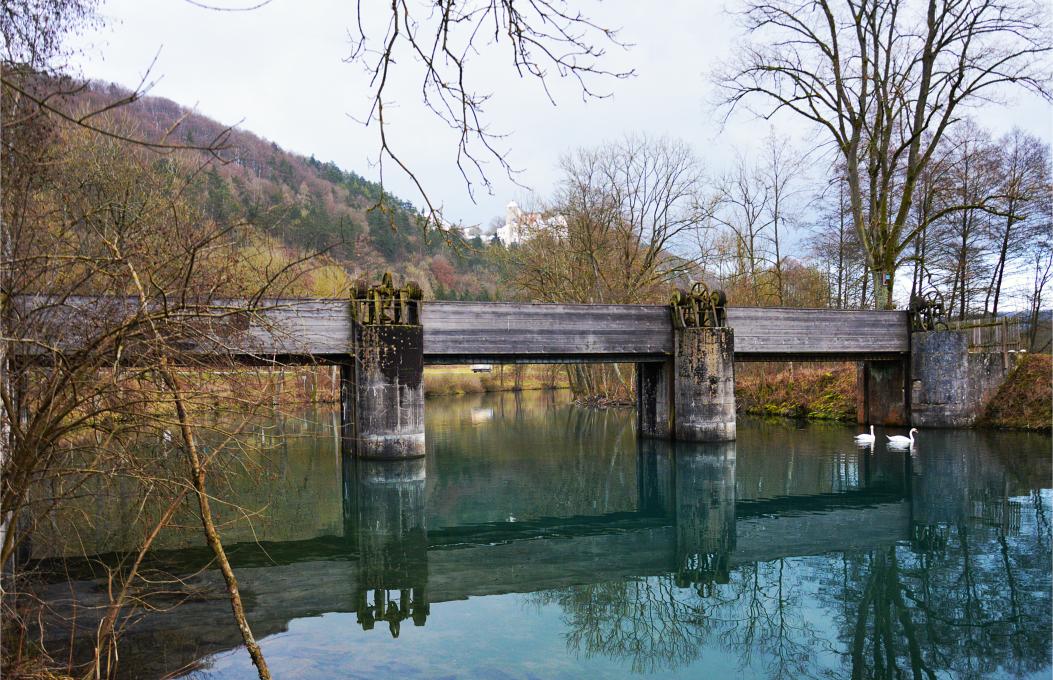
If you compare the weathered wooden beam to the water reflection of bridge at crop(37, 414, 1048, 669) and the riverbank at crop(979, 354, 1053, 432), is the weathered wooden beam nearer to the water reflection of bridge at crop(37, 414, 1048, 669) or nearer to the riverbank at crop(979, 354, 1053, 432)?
the riverbank at crop(979, 354, 1053, 432)

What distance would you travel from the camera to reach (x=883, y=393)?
22141 millimetres

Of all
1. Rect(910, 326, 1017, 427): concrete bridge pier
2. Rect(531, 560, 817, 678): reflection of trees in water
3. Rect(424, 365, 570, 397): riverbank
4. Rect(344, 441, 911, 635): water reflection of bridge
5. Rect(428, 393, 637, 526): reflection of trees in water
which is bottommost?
Rect(424, 365, 570, 397): riverbank

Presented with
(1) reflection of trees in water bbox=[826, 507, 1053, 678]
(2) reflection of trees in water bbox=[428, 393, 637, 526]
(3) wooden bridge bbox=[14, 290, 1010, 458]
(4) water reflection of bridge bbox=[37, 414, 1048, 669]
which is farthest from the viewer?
(3) wooden bridge bbox=[14, 290, 1010, 458]

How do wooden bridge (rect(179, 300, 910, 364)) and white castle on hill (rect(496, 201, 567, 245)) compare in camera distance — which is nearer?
wooden bridge (rect(179, 300, 910, 364))

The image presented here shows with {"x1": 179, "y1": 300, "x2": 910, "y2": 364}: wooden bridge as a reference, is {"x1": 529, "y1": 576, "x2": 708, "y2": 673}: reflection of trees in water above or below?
below

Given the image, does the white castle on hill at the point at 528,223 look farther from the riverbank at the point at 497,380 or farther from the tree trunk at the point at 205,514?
the tree trunk at the point at 205,514

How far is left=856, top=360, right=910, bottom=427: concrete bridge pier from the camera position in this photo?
21.5 metres

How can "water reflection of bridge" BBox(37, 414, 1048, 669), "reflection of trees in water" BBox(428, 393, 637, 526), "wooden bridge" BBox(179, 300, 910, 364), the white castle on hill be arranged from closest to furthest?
"water reflection of bridge" BBox(37, 414, 1048, 669)
"reflection of trees in water" BBox(428, 393, 637, 526)
"wooden bridge" BBox(179, 300, 910, 364)
the white castle on hill

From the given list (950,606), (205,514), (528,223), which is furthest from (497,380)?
(205,514)

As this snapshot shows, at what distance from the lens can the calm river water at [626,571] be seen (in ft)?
19.1

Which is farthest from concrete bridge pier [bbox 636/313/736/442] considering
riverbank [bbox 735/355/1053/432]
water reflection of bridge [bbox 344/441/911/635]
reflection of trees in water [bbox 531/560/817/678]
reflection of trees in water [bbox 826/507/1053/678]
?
reflection of trees in water [bbox 531/560/817/678]

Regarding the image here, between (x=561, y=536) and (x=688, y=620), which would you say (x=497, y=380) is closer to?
(x=561, y=536)

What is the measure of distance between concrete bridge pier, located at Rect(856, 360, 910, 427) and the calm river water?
206 inches

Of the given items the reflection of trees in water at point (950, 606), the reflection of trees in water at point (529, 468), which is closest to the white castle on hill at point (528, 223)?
the reflection of trees in water at point (529, 468)
